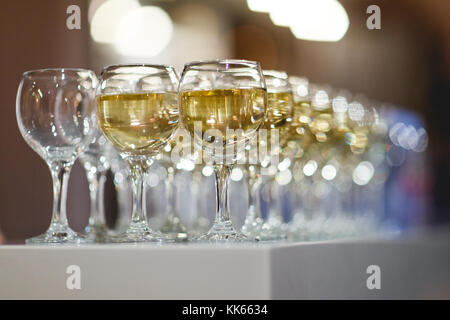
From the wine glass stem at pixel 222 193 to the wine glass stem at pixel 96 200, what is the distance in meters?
0.44

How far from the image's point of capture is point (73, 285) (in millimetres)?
876

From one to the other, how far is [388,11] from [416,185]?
1427 mm

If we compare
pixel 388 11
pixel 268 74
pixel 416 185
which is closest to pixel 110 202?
pixel 416 185

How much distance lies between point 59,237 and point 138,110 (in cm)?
22

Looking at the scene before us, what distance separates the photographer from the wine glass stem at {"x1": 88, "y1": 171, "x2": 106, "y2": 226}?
140cm

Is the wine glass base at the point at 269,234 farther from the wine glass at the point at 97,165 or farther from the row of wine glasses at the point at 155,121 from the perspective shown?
the wine glass at the point at 97,165

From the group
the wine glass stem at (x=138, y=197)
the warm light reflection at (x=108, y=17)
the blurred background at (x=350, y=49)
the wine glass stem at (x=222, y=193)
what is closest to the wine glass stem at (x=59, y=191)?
the wine glass stem at (x=138, y=197)

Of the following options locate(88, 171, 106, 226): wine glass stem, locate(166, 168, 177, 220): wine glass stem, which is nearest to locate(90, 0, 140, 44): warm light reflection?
locate(88, 171, 106, 226): wine glass stem

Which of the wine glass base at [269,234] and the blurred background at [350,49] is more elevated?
the blurred background at [350,49]

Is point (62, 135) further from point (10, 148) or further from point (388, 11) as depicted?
point (388, 11)

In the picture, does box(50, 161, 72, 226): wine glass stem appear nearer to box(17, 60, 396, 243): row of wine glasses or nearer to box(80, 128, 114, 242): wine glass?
box(17, 60, 396, 243): row of wine glasses

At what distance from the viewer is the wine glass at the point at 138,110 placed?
99 centimetres

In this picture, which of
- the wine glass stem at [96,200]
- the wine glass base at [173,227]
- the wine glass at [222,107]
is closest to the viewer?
the wine glass at [222,107]

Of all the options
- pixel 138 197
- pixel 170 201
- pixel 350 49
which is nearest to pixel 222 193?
pixel 138 197
